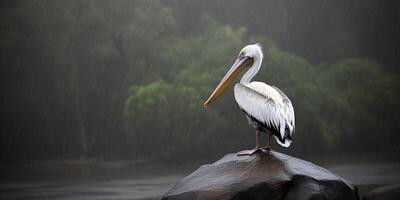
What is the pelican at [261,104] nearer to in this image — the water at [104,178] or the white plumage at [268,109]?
the white plumage at [268,109]

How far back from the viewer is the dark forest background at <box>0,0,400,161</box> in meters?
27.9

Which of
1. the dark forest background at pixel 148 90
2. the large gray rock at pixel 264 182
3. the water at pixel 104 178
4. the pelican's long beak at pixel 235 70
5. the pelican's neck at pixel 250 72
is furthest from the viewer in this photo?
the dark forest background at pixel 148 90

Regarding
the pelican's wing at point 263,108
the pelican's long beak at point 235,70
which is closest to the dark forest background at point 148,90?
the pelican's long beak at point 235,70

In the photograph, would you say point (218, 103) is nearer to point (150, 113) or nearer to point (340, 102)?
point (150, 113)

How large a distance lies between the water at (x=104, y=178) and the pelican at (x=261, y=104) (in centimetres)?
1018

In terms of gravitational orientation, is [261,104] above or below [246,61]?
below

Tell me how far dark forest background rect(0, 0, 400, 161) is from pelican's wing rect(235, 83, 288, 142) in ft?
66.3

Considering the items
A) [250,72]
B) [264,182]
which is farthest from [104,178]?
[264,182]

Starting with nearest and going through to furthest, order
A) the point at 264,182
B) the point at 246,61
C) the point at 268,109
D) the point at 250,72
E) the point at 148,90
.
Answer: the point at 264,182
the point at 268,109
the point at 250,72
the point at 246,61
the point at 148,90

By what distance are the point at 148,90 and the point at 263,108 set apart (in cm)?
2178

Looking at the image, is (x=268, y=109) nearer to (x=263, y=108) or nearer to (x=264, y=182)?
(x=263, y=108)

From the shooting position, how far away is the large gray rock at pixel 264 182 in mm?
6090

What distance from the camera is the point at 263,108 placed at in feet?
21.6

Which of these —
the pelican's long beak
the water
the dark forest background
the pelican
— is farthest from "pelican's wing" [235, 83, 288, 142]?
the dark forest background
